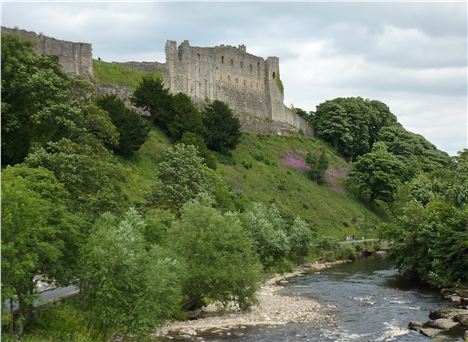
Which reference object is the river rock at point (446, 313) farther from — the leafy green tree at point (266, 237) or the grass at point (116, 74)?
the grass at point (116, 74)

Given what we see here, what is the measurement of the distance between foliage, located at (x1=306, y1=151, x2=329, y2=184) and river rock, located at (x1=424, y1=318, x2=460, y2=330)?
62257mm

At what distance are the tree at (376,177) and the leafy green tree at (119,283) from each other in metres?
74.8

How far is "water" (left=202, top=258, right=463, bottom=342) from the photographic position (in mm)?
34938

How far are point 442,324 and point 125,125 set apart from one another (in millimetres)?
41486

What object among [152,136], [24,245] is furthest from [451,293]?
[152,136]

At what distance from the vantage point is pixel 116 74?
8731cm

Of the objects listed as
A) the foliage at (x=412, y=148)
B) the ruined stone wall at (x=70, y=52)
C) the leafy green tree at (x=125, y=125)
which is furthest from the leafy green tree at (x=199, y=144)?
the foliage at (x=412, y=148)

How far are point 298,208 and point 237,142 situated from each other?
43.6 feet

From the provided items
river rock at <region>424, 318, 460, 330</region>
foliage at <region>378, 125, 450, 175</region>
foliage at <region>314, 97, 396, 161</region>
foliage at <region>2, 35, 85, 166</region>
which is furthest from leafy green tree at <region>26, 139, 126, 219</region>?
foliage at <region>314, 97, 396, 161</region>

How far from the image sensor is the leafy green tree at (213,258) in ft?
127

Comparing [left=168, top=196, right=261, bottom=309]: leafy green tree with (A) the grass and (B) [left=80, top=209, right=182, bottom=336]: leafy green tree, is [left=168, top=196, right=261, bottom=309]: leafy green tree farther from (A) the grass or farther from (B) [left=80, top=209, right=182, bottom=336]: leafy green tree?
(A) the grass

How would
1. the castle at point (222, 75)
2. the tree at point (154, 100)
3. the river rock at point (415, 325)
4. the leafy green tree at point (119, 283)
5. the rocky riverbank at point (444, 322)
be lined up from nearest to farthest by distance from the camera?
the leafy green tree at point (119, 283), the rocky riverbank at point (444, 322), the river rock at point (415, 325), the castle at point (222, 75), the tree at point (154, 100)

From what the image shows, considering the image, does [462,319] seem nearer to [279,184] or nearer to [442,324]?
[442,324]

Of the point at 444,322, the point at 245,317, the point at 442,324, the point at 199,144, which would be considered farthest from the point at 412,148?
the point at 245,317
